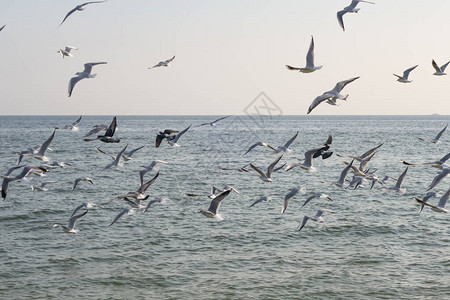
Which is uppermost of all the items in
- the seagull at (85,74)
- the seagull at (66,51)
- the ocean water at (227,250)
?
the seagull at (66,51)

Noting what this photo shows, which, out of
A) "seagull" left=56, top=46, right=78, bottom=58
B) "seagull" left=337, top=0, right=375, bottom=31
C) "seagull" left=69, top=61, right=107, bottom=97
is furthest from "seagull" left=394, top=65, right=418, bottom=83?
"seagull" left=56, top=46, right=78, bottom=58

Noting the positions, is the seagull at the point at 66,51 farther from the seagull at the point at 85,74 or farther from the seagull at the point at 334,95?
the seagull at the point at 334,95

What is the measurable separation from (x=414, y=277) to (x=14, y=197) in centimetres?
2540

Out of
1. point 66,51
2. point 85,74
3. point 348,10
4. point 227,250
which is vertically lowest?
point 227,250

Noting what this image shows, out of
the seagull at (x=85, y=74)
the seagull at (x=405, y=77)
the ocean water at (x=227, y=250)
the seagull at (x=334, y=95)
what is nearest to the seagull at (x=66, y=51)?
the seagull at (x=85, y=74)

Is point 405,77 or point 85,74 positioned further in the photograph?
point 405,77

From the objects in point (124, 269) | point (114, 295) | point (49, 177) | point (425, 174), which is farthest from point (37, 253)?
point (425, 174)

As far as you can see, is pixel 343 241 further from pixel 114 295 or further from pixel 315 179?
pixel 315 179

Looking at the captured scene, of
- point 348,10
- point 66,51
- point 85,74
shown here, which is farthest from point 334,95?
point 66,51

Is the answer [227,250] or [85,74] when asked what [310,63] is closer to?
[85,74]

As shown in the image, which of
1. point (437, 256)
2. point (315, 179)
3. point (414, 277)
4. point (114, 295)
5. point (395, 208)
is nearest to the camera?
point (114, 295)

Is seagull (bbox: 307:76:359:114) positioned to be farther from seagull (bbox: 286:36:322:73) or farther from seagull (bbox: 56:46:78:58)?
seagull (bbox: 56:46:78:58)

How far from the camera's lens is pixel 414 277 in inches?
724

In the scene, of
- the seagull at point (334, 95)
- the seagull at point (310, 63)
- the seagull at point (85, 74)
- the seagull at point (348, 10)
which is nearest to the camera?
the seagull at point (334, 95)
